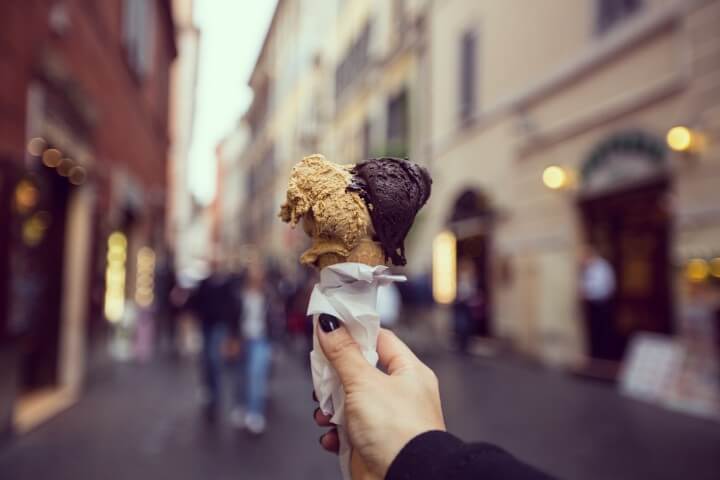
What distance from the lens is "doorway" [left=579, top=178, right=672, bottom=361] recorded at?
937cm

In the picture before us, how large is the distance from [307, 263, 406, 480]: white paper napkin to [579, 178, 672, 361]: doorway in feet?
28.2

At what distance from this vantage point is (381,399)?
1145mm

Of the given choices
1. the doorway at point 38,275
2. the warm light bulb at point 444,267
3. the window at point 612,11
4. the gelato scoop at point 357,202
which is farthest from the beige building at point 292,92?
the gelato scoop at point 357,202

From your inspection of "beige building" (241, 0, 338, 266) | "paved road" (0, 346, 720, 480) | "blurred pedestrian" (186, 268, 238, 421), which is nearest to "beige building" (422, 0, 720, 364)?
"paved road" (0, 346, 720, 480)

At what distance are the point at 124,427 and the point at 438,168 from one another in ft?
37.4

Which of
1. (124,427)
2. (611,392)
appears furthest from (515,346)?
(124,427)

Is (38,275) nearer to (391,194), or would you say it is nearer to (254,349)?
(254,349)

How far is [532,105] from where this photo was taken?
11852mm

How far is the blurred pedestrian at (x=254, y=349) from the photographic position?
6270 mm

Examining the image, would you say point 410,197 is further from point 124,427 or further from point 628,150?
point 628,150

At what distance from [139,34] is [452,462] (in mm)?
13739

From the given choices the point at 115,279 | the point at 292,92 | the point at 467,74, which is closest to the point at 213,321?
the point at 115,279

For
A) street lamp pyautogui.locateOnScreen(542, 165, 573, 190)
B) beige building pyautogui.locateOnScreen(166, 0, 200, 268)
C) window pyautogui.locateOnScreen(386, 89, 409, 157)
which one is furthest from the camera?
beige building pyautogui.locateOnScreen(166, 0, 200, 268)

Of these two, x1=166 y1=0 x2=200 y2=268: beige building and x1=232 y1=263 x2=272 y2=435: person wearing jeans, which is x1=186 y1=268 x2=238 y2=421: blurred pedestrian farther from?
x1=166 y1=0 x2=200 y2=268: beige building
